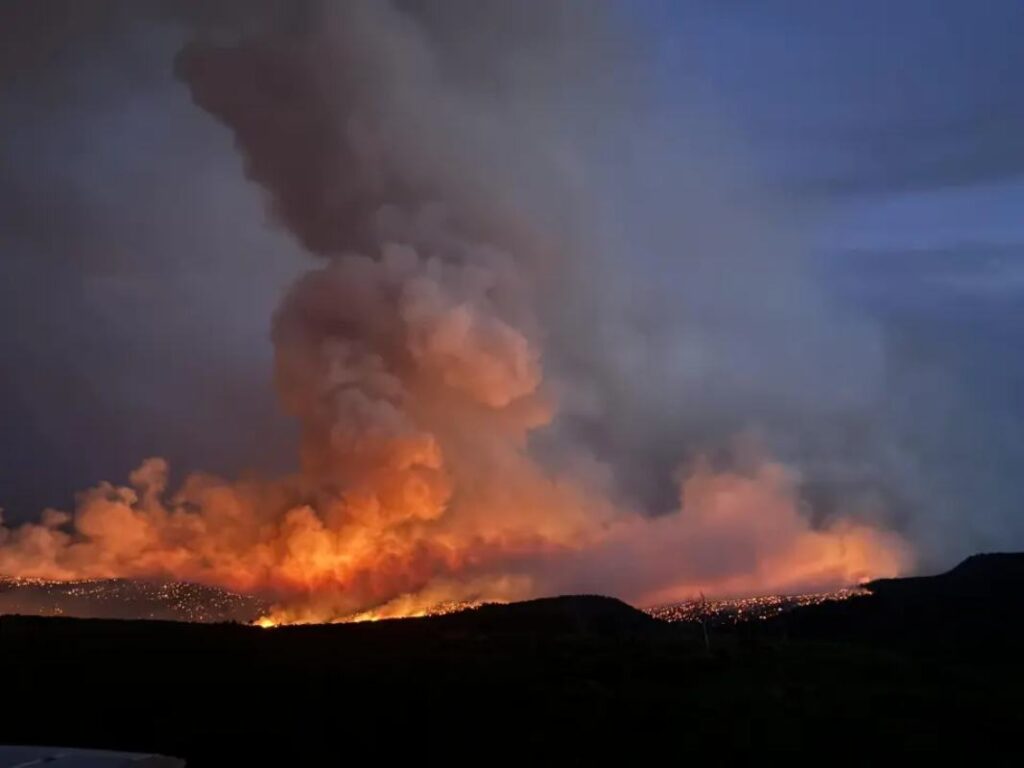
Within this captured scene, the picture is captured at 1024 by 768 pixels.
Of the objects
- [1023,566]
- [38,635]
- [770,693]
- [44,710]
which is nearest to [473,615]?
[38,635]

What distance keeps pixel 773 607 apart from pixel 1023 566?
28.8 m

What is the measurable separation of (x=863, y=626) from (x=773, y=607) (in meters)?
25.1

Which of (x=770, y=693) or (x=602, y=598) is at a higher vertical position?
(x=602, y=598)

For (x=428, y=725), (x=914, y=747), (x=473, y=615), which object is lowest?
(x=914, y=747)

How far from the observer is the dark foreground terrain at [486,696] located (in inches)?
1109

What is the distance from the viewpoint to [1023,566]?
102750 mm

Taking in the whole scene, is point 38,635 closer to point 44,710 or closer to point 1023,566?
point 44,710

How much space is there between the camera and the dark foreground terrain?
28.2 m

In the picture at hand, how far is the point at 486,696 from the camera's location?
3425 cm

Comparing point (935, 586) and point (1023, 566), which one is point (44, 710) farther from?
point (1023, 566)

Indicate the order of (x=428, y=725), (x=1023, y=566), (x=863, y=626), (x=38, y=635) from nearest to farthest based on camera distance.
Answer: (x=428, y=725)
(x=38, y=635)
(x=863, y=626)
(x=1023, y=566)

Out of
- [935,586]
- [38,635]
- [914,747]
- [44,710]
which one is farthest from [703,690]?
[935,586]

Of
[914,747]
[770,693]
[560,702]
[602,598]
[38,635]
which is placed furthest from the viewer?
[602,598]

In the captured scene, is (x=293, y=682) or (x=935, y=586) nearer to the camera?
(x=293, y=682)
